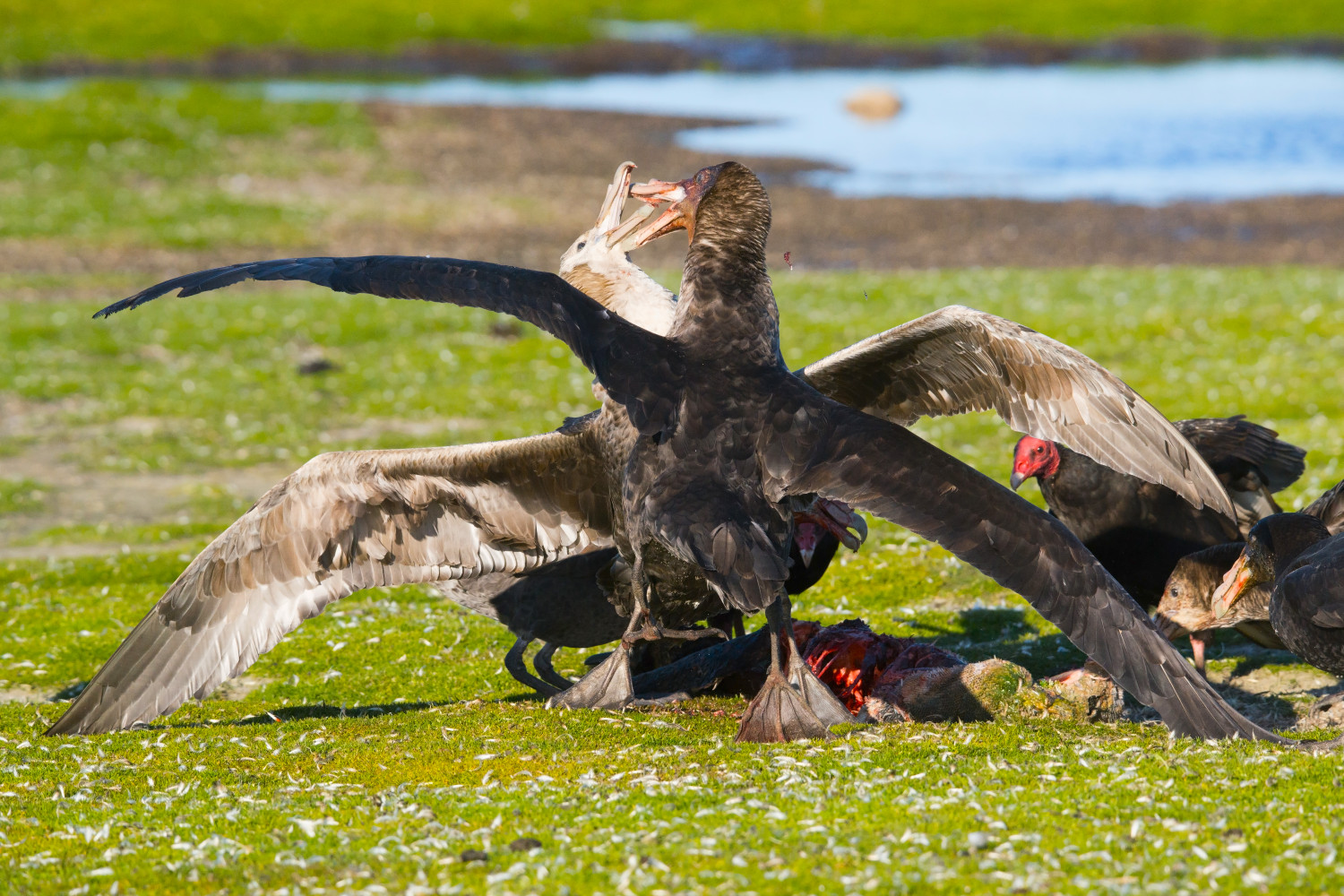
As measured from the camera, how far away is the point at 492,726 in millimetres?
9273

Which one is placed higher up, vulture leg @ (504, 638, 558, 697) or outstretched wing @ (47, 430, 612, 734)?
outstretched wing @ (47, 430, 612, 734)

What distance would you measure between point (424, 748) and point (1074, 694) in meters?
4.36

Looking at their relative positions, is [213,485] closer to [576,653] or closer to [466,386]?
[466,386]

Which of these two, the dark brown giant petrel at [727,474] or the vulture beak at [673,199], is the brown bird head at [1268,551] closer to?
the dark brown giant petrel at [727,474]

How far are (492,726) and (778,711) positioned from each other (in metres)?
2.05

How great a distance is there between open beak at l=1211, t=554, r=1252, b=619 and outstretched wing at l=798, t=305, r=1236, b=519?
1.17m

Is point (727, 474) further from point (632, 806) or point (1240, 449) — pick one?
point (1240, 449)

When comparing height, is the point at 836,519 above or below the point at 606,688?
above

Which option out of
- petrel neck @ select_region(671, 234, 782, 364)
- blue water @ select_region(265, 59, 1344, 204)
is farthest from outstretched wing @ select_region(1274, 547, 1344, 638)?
blue water @ select_region(265, 59, 1344, 204)

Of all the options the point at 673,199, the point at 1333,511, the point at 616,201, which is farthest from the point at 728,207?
the point at 1333,511

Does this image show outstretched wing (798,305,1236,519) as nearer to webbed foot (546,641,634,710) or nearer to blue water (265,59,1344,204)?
webbed foot (546,641,634,710)

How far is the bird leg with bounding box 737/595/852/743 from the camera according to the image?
8.46m

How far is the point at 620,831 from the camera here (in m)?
6.70

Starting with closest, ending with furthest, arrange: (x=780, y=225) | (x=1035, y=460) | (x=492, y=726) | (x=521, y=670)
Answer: (x=492, y=726) < (x=521, y=670) < (x=1035, y=460) < (x=780, y=225)
